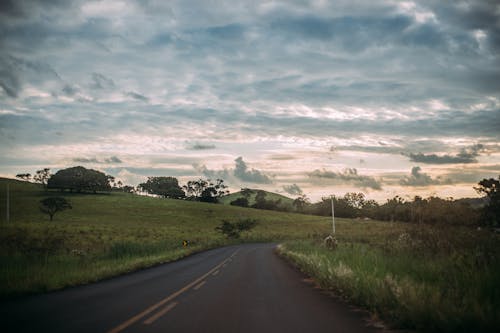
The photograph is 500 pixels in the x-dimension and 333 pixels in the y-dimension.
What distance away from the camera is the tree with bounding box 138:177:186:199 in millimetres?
149625

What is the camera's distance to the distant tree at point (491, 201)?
207 feet

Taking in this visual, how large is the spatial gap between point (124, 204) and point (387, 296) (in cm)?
10325

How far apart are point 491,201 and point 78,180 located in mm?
106676

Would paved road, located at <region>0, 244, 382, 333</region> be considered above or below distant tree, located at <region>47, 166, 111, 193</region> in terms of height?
below

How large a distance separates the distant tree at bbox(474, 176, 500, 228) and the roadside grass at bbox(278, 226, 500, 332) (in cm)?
5950

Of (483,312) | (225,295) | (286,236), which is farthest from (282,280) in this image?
(286,236)

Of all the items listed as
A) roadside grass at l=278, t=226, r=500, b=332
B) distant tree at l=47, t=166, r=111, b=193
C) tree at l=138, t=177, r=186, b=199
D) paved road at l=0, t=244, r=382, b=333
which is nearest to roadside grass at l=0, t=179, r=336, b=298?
paved road at l=0, t=244, r=382, b=333

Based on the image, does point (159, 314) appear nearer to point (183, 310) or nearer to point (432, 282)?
point (183, 310)

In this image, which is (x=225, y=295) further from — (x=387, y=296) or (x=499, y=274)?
(x=499, y=274)

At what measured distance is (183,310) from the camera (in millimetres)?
8219

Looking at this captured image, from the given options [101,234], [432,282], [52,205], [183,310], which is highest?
[52,205]

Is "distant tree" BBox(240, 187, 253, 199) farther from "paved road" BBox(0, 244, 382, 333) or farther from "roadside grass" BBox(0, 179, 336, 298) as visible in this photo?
"paved road" BBox(0, 244, 382, 333)

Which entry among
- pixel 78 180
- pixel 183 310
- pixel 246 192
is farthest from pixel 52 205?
pixel 246 192

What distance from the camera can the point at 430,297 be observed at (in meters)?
6.47
